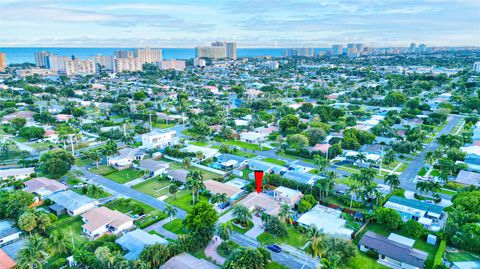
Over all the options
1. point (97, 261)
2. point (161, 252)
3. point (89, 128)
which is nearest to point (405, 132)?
point (161, 252)

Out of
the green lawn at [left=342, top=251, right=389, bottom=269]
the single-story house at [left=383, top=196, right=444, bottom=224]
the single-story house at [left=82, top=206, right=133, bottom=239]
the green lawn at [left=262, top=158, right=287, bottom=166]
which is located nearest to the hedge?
the single-story house at [left=383, top=196, right=444, bottom=224]

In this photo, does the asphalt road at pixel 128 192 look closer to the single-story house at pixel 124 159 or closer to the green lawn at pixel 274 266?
the single-story house at pixel 124 159

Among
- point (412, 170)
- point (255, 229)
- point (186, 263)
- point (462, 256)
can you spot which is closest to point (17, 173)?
point (186, 263)

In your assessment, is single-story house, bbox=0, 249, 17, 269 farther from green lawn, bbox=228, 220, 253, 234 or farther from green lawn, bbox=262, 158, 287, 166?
green lawn, bbox=262, 158, 287, 166

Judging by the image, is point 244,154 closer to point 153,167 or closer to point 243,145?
point 243,145

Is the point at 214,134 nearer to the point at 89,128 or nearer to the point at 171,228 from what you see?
the point at 89,128

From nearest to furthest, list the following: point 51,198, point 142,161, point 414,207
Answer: point 414,207 → point 51,198 → point 142,161
